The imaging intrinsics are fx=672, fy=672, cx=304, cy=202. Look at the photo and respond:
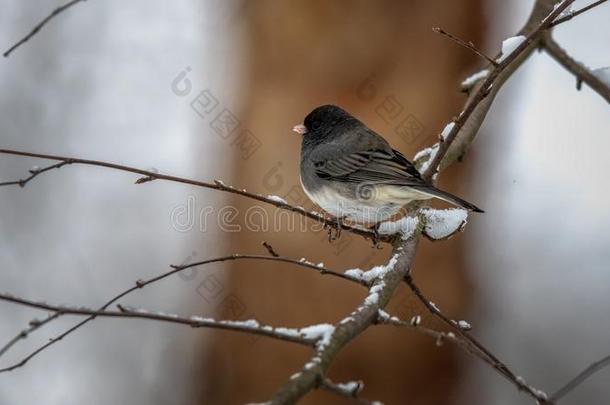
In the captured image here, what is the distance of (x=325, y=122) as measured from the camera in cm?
346

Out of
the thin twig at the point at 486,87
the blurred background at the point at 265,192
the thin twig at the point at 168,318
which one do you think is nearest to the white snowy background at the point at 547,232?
the blurred background at the point at 265,192

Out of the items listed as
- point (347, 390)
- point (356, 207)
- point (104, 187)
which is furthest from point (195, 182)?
point (104, 187)

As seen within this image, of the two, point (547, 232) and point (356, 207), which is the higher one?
point (356, 207)

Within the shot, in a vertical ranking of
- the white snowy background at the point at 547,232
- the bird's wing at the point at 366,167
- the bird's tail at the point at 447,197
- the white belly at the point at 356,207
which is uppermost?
the bird's wing at the point at 366,167

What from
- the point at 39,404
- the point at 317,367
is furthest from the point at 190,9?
the point at 317,367

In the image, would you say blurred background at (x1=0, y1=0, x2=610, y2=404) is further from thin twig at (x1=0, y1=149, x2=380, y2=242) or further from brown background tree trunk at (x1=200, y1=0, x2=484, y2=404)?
thin twig at (x1=0, y1=149, x2=380, y2=242)

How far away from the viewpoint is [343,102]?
3.84 meters

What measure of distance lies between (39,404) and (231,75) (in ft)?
8.87

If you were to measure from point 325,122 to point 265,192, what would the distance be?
66 centimetres

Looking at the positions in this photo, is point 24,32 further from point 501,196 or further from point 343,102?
point 501,196

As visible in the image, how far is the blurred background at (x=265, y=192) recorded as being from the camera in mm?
3791

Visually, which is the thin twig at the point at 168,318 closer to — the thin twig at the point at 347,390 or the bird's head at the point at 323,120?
the thin twig at the point at 347,390

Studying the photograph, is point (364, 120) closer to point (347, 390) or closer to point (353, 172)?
point (353, 172)

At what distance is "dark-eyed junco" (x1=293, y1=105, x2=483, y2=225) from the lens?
2.78m
